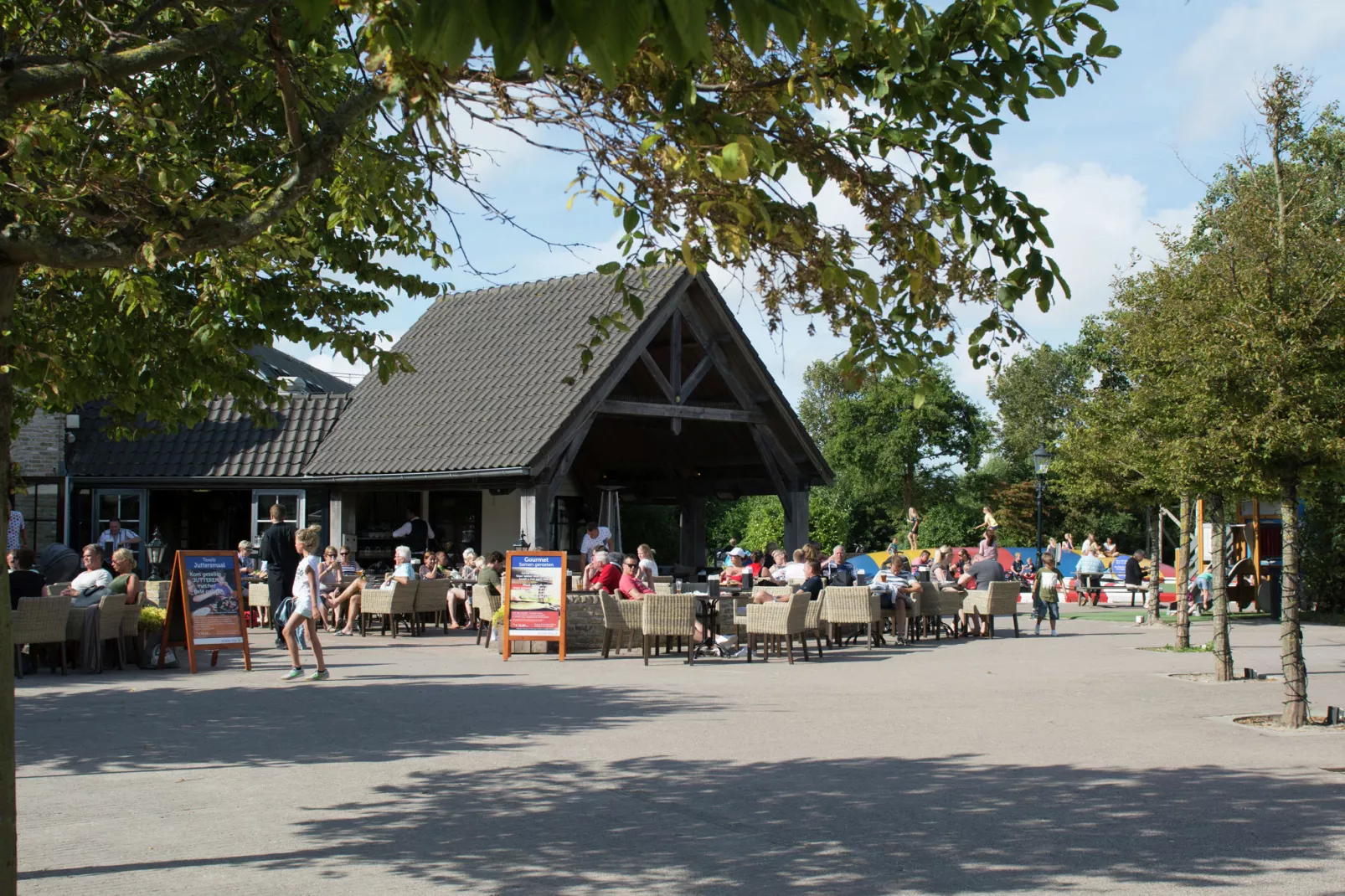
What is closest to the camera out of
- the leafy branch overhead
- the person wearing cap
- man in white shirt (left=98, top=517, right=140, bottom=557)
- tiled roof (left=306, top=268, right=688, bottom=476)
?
the leafy branch overhead

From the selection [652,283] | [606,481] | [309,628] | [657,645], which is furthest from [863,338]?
[606,481]

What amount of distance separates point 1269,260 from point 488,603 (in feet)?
35.5

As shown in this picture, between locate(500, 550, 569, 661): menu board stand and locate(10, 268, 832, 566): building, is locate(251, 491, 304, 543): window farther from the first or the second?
locate(500, 550, 569, 661): menu board stand

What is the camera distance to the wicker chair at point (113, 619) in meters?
14.0

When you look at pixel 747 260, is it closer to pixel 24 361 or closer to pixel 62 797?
pixel 62 797

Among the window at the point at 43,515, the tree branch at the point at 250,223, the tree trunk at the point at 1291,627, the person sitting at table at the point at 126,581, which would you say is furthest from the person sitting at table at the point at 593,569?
the tree branch at the point at 250,223

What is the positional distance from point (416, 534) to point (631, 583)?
8.81 meters

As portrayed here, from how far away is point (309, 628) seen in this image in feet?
43.3

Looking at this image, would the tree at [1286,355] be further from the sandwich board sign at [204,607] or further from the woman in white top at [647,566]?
the sandwich board sign at [204,607]

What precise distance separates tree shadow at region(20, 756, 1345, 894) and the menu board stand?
7465 mm

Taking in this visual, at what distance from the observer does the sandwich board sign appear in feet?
46.3

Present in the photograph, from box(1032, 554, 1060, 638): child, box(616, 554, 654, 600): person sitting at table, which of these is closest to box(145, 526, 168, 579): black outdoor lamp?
box(616, 554, 654, 600): person sitting at table

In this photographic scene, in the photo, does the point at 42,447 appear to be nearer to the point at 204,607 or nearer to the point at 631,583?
the point at 204,607

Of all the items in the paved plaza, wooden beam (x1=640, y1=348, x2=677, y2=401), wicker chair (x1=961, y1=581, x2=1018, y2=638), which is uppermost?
wooden beam (x1=640, y1=348, x2=677, y2=401)
